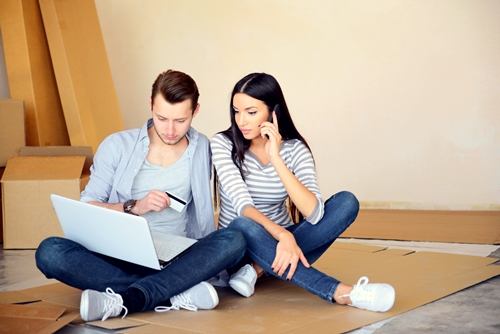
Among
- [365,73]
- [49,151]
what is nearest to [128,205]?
[49,151]

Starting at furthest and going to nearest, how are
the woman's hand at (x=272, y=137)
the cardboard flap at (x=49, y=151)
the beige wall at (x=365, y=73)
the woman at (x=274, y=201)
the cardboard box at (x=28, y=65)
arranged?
the beige wall at (x=365, y=73) → the cardboard box at (x=28, y=65) → the cardboard flap at (x=49, y=151) → the woman's hand at (x=272, y=137) → the woman at (x=274, y=201)

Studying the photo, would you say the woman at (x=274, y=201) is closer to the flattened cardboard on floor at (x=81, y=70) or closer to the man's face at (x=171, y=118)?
the man's face at (x=171, y=118)

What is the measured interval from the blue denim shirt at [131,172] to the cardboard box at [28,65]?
1520 millimetres

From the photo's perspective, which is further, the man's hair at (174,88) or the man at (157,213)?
the man's hair at (174,88)

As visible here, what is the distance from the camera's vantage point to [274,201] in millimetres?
1967

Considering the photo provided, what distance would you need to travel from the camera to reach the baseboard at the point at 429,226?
2.79 metres

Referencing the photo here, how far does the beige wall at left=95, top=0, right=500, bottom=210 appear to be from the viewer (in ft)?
11.7

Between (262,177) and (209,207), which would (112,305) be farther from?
(262,177)

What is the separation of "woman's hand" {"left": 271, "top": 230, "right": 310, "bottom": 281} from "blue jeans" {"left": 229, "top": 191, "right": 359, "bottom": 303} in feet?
0.07

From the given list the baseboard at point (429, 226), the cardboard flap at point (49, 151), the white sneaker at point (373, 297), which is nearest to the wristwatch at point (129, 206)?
the white sneaker at point (373, 297)

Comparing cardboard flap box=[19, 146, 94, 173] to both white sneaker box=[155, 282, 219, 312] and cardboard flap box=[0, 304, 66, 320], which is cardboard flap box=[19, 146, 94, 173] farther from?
white sneaker box=[155, 282, 219, 312]

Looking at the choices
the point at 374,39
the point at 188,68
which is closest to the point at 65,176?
the point at 188,68

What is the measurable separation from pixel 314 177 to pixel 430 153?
6.61 feet

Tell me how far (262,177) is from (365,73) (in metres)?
2.09
